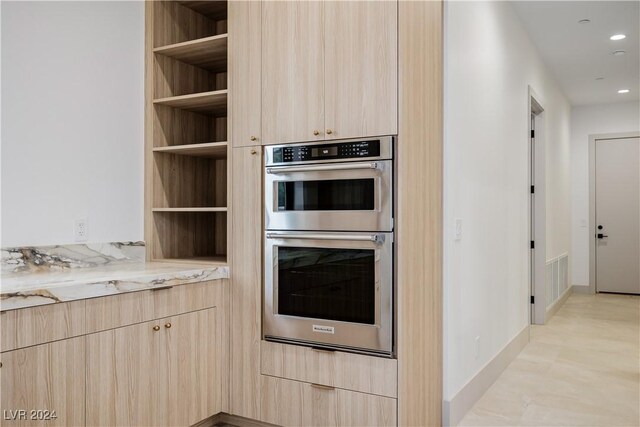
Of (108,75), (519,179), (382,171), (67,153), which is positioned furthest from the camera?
(519,179)

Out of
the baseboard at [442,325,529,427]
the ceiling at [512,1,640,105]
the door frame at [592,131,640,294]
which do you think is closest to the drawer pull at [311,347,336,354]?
the baseboard at [442,325,529,427]

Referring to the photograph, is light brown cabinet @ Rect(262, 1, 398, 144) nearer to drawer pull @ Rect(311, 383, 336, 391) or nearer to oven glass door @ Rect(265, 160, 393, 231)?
oven glass door @ Rect(265, 160, 393, 231)

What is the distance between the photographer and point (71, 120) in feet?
8.59

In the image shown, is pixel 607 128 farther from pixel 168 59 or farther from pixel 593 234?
pixel 168 59

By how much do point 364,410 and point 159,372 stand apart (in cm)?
94

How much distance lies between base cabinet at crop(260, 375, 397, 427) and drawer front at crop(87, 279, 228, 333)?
0.51 m

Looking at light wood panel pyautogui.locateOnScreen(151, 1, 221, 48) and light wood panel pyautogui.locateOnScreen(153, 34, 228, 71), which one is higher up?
light wood panel pyautogui.locateOnScreen(151, 1, 221, 48)

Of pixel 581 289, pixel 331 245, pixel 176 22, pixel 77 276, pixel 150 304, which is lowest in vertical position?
pixel 581 289

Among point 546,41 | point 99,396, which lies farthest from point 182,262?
point 546,41

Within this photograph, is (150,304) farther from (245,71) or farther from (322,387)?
(245,71)

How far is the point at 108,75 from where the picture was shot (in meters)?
2.83

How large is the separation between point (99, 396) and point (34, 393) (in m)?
0.28

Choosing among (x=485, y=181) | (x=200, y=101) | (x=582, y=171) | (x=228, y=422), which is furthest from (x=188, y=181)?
(x=582, y=171)

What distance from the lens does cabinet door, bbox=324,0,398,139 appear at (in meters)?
2.26
